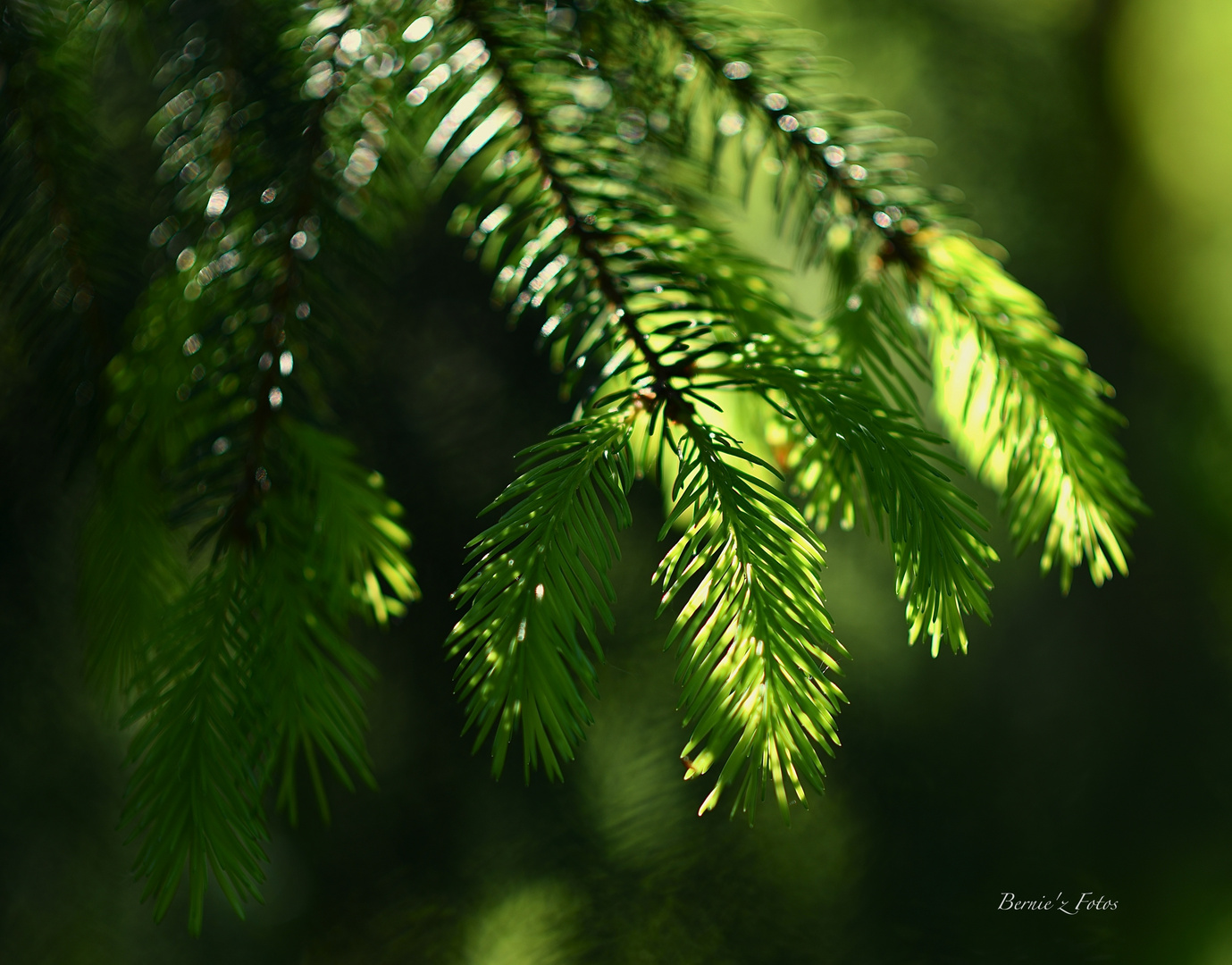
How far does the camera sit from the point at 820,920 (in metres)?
0.63

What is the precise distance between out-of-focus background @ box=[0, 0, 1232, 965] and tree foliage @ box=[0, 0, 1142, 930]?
245mm

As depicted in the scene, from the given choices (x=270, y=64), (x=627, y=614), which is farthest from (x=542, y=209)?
(x=627, y=614)

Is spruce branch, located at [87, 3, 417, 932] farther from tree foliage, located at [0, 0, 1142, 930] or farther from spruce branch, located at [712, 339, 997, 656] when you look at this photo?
spruce branch, located at [712, 339, 997, 656]

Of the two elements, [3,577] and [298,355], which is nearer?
[298,355]

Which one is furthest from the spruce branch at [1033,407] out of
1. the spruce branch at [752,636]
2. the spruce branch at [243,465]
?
the spruce branch at [243,465]

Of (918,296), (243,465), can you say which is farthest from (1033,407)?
(243,465)

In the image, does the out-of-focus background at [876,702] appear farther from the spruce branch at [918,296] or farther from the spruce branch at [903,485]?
the spruce branch at [903,485]

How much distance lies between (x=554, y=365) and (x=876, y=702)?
1.74ft

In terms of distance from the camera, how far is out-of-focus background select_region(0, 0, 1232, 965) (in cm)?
61

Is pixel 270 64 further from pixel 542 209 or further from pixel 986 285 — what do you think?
pixel 986 285

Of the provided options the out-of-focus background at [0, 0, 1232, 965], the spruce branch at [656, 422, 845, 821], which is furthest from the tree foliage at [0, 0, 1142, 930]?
the out-of-focus background at [0, 0, 1232, 965]

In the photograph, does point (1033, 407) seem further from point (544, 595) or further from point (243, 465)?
point (243, 465)

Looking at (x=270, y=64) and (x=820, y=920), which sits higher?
(x=270, y=64)

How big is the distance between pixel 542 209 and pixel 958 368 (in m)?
0.23
